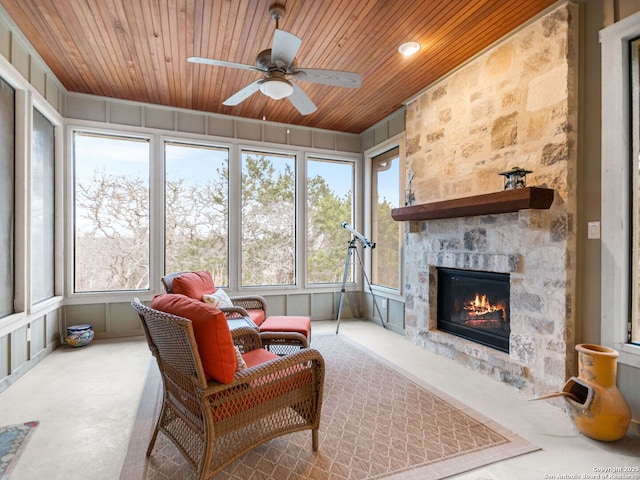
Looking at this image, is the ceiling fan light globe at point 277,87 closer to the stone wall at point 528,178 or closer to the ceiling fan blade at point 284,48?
the ceiling fan blade at point 284,48

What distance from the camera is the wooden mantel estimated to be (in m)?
2.54

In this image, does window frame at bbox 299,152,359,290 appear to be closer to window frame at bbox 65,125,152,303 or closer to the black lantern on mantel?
window frame at bbox 65,125,152,303

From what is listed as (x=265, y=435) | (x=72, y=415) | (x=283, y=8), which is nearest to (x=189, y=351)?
(x=265, y=435)

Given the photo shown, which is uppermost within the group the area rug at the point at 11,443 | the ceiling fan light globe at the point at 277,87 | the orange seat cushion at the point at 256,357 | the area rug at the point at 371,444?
the ceiling fan light globe at the point at 277,87

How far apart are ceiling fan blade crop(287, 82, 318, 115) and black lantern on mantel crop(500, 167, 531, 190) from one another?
175 cm

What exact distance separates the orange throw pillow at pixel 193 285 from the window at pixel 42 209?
4.98ft

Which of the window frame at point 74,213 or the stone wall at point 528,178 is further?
the window frame at point 74,213

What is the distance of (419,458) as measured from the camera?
1.96 metres

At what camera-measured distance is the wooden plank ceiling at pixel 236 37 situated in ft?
8.57

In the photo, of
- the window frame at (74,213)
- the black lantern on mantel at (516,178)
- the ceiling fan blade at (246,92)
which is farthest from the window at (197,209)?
the black lantern on mantel at (516,178)

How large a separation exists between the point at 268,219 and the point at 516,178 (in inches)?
132

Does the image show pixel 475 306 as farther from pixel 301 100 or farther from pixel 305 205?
pixel 305 205

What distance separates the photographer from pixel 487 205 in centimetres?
285

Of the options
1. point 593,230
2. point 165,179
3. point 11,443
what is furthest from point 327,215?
point 11,443
